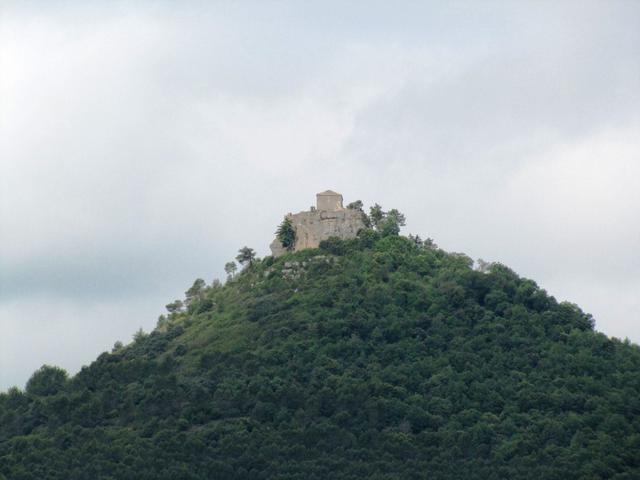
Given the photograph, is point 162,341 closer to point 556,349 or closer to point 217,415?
point 217,415

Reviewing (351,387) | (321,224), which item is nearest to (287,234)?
(321,224)

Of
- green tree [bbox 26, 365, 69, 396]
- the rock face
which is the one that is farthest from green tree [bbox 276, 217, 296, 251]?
green tree [bbox 26, 365, 69, 396]

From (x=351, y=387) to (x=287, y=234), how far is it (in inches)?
→ 603

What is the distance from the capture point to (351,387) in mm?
107938

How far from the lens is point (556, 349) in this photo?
11200cm

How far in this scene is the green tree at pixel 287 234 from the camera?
121 metres

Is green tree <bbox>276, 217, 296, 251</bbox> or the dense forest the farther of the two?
green tree <bbox>276, 217, 296, 251</bbox>

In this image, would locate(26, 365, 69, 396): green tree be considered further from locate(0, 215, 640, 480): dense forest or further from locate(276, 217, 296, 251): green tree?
locate(276, 217, 296, 251): green tree

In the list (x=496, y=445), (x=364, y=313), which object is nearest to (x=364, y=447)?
(x=496, y=445)

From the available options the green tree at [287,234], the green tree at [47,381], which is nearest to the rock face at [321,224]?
the green tree at [287,234]

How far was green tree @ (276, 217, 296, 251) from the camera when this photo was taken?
12081cm

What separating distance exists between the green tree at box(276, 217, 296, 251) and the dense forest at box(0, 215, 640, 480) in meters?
1.62

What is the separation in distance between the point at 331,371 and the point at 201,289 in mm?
17087

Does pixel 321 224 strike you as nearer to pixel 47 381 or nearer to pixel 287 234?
pixel 287 234
